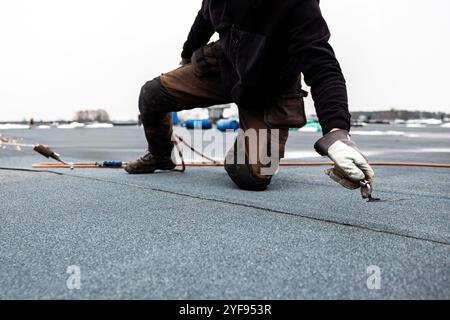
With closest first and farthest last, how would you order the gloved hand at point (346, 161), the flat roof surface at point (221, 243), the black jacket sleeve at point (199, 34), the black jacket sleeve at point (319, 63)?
the flat roof surface at point (221, 243), the gloved hand at point (346, 161), the black jacket sleeve at point (319, 63), the black jacket sleeve at point (199, 34)

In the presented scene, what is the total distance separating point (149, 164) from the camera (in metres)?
2.44

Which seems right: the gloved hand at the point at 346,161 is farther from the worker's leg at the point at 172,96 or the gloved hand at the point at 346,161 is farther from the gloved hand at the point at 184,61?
the gloved hand at the point at 184,61

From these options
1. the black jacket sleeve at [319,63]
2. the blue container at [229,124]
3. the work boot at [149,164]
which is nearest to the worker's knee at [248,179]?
the black jacket sleeve at [319,63]

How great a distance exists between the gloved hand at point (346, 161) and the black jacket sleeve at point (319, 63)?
0.23 feet

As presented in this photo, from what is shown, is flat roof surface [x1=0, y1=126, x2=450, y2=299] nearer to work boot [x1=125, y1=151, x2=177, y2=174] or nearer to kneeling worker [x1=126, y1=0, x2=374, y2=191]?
kneeling worker [x1=126, y1=0, x2=374, y2=191]

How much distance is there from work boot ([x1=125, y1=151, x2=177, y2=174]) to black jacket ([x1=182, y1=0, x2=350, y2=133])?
0.75m

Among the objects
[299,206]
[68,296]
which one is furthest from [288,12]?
[68,296]

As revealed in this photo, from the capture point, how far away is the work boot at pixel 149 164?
94.9 inches

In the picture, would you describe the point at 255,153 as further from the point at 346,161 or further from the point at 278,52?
the point at 346,161

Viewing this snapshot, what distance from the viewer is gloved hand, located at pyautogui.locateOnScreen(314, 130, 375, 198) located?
1.08 metres

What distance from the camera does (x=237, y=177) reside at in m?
1.93

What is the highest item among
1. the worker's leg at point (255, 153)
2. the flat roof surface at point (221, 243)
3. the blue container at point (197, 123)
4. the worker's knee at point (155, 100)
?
the blue container at point (197, 123)

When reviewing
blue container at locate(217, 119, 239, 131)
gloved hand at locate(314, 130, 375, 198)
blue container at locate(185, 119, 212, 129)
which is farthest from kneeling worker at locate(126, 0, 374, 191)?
blue container at locate(185, 119, 212, 129)

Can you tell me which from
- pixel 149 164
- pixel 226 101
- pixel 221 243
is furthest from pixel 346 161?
pixel 149 164
